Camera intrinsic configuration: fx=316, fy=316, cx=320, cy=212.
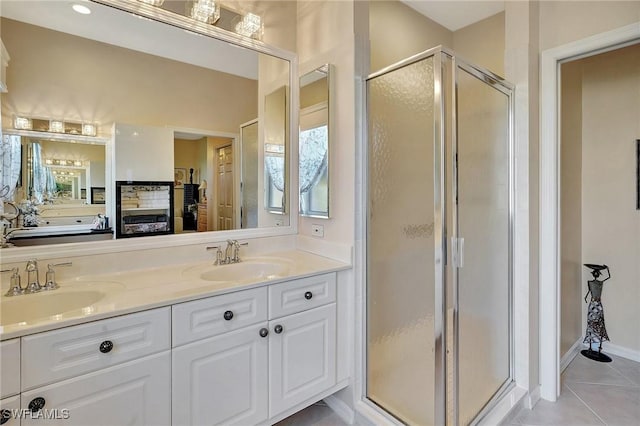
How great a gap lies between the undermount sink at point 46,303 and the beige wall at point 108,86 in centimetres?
77

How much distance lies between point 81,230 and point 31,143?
16.9 inches

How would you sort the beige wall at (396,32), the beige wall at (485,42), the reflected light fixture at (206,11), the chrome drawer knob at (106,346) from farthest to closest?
the beige wall at (485,42), the beige wall at (396,32), the reflected light fixture at (206,11), the chrome drawer knob at (106,346)

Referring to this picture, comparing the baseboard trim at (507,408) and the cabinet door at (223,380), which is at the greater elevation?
the cabinet door at (223,380)

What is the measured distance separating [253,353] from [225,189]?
1.01m

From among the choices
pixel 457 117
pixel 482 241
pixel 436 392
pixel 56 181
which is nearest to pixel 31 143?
pixel 56 181

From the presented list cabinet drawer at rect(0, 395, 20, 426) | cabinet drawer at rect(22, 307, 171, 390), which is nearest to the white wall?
cabinet drawer at rect(22, 307, 171, 390)

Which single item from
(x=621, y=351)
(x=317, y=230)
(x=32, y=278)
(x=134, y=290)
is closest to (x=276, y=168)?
(x=317, y=230)

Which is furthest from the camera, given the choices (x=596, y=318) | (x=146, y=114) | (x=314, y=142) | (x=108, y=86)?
(x=596, y=318)

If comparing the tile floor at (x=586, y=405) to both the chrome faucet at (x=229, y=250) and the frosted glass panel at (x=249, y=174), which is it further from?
the frosted glass panel at (x=249, y=174)

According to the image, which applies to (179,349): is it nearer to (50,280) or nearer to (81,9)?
(50,280)

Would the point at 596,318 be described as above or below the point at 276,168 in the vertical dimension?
below

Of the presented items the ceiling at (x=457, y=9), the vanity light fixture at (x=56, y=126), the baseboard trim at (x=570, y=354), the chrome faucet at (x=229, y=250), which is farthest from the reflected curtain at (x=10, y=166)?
the baseboard trim at (x=570, y=354)

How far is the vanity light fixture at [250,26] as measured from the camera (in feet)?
6.35

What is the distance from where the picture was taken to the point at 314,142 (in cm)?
204
